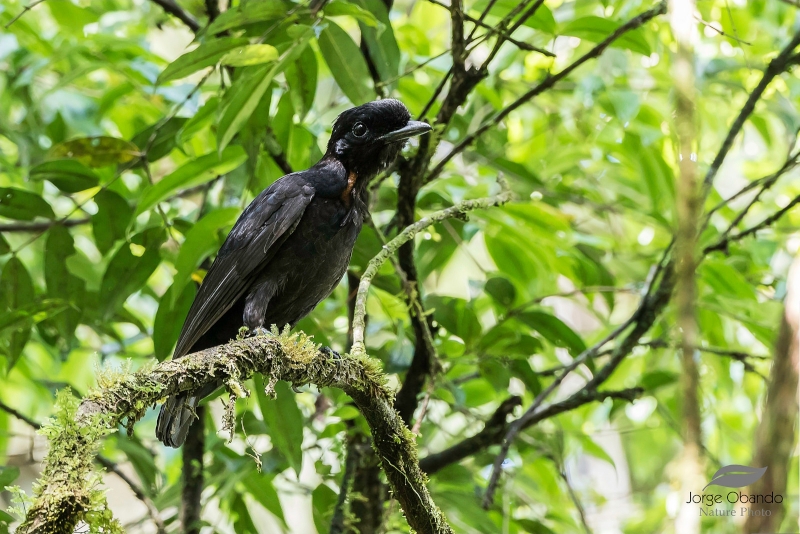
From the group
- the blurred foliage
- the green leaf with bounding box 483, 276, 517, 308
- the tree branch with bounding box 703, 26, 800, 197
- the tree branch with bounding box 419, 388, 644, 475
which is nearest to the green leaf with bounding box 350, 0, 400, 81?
the blurred foliage

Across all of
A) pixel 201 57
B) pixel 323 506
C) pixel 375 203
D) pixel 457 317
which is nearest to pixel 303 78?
pixel 201 57

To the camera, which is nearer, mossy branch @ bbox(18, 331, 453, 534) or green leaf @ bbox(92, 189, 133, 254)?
mossy branch @ bbox(18, 331, 453, 534)

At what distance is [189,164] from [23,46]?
5.13 feet

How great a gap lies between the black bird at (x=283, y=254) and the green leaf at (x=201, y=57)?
77 centimetres

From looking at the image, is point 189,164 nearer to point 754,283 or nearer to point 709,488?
point 709,488

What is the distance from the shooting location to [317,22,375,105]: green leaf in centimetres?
303

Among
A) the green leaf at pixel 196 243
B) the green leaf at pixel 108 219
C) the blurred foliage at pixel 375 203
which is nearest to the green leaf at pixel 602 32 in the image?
the blurred foliage at pixel 375 203

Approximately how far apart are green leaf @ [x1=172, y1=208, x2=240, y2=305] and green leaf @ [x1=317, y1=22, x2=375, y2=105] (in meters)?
0.70

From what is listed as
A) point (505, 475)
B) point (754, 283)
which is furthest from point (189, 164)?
point (754, 283)

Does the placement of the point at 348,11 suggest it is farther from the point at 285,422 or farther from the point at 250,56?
the point at 285,422

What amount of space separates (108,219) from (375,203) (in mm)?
1316

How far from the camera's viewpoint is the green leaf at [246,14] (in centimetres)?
279

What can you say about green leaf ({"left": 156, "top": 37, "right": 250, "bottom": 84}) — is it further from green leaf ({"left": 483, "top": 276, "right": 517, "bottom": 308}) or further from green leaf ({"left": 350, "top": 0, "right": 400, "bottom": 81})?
green leaf ({"left": 483, "top": 276, "right": 517, "bottom": 308})

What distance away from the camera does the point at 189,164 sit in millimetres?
3131
